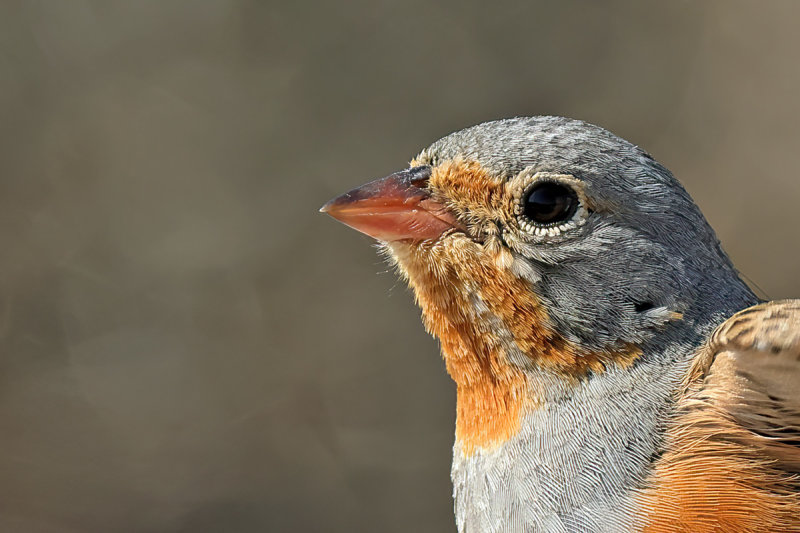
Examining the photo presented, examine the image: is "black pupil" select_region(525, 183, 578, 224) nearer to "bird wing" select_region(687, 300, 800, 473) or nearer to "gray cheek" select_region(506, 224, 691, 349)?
"gray cheek" select_region(506, 224, 691, 349)

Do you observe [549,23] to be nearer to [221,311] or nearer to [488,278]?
[221,311]

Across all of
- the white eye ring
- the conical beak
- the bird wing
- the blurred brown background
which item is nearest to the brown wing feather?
the bird wing

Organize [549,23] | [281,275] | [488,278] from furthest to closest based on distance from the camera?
[549,23]
[281,275]
[488,278]

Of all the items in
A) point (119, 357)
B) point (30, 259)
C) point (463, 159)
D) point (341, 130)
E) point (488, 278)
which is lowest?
point (488, 278)

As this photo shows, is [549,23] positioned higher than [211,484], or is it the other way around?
[549,23]

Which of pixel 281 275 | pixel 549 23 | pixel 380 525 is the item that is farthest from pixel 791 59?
pixel 380 525

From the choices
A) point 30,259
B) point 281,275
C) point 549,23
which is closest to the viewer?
point 30,259

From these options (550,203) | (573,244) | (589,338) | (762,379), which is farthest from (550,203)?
(762,379)

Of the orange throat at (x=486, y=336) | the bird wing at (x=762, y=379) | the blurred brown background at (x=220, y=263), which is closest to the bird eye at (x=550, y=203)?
the orange throat at (x=486, y=336)

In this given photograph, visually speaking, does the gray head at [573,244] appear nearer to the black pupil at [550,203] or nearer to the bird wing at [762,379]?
the black pupil at [550,203]
